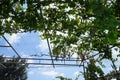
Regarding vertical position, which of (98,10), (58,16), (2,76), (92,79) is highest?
(2,76)

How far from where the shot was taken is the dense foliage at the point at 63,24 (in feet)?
21.1

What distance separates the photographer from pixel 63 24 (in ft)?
25.6

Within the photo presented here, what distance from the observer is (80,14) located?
24.6 ft

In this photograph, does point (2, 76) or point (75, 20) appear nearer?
point (75, 20)

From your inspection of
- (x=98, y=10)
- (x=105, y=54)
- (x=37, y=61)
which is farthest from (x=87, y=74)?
(x=98, y=10)

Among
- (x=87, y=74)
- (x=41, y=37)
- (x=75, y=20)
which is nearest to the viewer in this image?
(x=75, y=20)

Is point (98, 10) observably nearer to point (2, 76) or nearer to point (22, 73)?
point (2, 76)

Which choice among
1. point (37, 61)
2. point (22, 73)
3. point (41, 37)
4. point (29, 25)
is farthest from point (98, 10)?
point (22, 73)

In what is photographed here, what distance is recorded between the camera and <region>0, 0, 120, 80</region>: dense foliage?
21.1ft

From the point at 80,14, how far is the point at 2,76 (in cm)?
2333

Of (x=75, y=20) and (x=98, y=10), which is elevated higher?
(x=75, y=20)

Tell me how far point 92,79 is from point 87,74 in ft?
0.86

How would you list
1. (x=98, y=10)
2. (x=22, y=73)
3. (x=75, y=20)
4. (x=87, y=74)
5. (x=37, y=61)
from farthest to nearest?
(x=22, y=73) → (x=37, y=61) → (x=87, y=74) → (x=75, y=20) → (x=98, y=10)

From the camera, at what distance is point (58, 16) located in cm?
746
